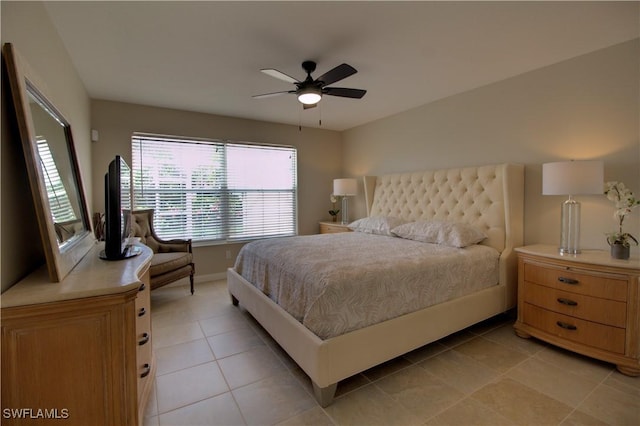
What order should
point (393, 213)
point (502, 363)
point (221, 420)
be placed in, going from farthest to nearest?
point (393, 213) < point (502, 363) < point (221, 420)

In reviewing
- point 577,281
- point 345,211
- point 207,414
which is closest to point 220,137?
point 345,211

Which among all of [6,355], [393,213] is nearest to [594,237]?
[393,213]

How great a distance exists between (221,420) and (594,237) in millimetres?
3300

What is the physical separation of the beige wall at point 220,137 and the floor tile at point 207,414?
281cm

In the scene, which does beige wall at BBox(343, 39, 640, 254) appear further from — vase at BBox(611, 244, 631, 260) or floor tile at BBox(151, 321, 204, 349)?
floor tile at BBox(151, 321, 204, 349)

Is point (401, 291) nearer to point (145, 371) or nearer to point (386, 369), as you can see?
point (386, 369)

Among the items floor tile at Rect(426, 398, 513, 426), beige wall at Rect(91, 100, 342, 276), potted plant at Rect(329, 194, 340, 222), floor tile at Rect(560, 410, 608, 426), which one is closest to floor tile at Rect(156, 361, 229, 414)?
floor tile at Rect(426, 398, 513, 426)

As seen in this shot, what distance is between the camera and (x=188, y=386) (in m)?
1.99

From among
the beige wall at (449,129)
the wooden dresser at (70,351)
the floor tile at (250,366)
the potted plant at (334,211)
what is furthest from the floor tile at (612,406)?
the potted plant at (334,211)

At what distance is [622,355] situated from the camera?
2.08 m

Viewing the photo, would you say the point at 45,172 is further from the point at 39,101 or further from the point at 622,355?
the point at 622,355

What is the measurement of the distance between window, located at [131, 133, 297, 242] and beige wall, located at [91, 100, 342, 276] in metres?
0.12

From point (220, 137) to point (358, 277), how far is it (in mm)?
A: 3427

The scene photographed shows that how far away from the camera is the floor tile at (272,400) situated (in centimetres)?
172
